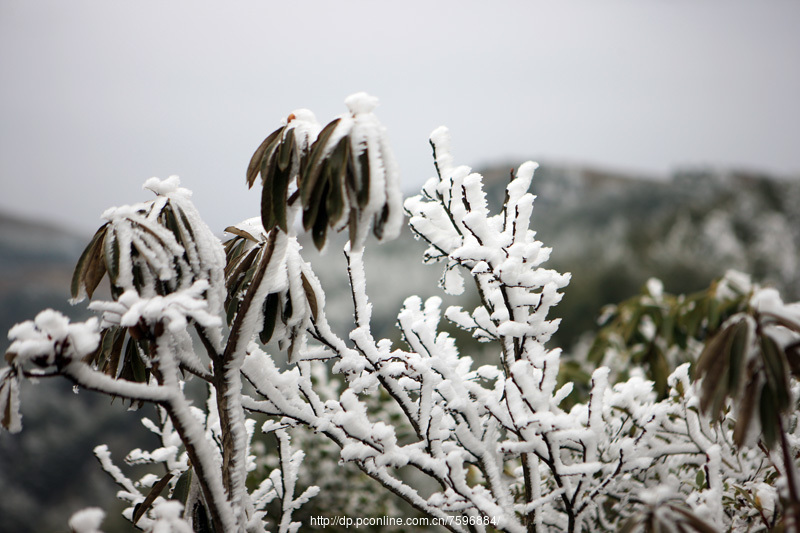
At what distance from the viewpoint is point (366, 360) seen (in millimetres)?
1196

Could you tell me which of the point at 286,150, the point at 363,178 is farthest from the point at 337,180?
the point at 286,150

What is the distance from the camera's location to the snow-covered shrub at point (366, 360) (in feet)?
2.77

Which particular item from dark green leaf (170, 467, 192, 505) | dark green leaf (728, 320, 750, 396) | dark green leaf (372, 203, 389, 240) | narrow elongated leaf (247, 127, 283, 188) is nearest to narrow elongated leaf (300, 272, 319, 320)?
narrow elongated leaf (247, 127, 283, 188)

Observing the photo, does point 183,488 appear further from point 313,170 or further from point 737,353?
point 737,353

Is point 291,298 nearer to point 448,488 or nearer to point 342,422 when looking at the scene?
point 342,422

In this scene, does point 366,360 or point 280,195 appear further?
point 366,360

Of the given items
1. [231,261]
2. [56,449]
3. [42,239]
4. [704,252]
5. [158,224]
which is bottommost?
[56,449]

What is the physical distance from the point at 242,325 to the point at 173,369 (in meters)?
0.15

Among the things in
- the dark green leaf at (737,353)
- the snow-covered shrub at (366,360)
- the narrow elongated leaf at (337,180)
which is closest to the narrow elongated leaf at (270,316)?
the snow-covered shrub at (366,360)

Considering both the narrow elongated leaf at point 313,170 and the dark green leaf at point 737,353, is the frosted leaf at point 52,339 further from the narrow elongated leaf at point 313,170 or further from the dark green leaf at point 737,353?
the dark green leaf at point 737,353

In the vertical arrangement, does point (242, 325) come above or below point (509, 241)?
below

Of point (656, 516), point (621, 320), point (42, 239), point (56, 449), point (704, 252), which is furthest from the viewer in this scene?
point (704, 252)

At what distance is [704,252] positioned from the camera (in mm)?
11328

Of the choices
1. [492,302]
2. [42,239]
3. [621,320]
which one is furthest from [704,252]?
[42,239]
